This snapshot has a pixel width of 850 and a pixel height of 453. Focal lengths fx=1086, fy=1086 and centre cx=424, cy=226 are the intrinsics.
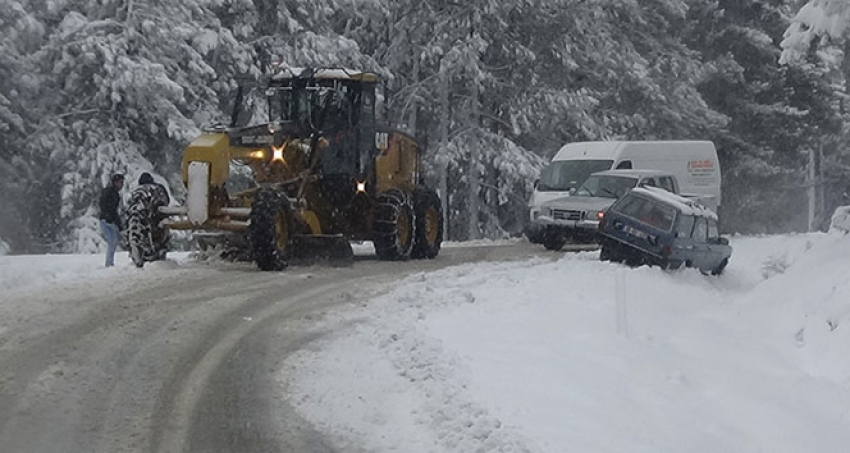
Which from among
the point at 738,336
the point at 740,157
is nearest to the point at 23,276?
the point at 738,336

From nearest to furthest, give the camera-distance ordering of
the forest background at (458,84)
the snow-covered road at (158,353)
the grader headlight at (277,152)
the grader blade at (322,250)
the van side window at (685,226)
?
1. the snow-covered road at (158,353)
2. the grader headlight at (277,152)
3. the van side window at (685,226)
4. the grader blade at (322,250)
5. the forest background at (458,84)

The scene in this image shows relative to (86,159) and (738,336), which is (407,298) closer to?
(738,336)

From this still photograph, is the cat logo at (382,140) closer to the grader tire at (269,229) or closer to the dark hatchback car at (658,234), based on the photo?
the grader tire at (269,229)

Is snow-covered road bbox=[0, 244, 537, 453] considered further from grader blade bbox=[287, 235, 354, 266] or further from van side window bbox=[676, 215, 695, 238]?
van side window bbox=[676, 215, 695, 238]

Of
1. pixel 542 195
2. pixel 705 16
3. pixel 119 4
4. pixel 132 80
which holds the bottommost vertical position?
pixel 542 195

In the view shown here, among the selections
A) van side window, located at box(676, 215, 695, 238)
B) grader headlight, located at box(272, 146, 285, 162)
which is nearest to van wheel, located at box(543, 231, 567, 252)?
van side window, located at box(676, 215, 695, 238)

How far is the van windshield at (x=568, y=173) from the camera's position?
2523 centimetres

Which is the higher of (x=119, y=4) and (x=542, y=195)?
(x=119, y=4)

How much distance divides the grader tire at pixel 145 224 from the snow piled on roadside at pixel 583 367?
165 inches

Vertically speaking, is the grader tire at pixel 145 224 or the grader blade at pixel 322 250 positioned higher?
the grader tire at pixel 145 224

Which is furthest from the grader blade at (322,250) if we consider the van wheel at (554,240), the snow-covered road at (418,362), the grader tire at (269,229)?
the van wheel at (554,240)

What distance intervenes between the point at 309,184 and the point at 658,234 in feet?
18.7

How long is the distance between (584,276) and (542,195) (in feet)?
28.9

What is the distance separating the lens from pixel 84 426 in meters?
7.89
